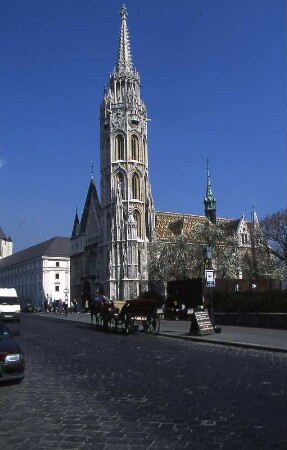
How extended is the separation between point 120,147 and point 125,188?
266 inches

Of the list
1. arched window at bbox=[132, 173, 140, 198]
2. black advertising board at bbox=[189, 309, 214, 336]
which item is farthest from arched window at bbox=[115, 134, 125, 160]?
black advertising board at bbox=[189, 309, 214, 336]

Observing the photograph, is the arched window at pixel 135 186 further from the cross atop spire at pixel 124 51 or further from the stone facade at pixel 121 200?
the cross atop spire at pixel 124 51

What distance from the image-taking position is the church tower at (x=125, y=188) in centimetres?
7619

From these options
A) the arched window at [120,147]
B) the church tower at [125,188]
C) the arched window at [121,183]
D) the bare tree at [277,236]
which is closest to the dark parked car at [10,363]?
the bare tree at [277,236]

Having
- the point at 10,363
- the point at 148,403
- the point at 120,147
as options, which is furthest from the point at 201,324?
the point at 120,147

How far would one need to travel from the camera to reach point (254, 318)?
26.3 meters

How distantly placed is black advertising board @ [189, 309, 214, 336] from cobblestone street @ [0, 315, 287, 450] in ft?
21.5

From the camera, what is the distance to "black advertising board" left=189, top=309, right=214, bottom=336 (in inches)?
852

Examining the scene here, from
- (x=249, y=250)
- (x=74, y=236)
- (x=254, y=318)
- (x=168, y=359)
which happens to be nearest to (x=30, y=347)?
(x=168, y=359)

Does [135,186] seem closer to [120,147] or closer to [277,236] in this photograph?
[120,147]

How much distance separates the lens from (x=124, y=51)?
87688mm

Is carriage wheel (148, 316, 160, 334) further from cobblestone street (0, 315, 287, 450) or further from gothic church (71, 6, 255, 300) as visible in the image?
gothic church (71, 6, 255, 300)

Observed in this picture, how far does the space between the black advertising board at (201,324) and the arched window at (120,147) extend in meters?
60.1

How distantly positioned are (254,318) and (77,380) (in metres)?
16.8
